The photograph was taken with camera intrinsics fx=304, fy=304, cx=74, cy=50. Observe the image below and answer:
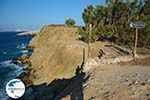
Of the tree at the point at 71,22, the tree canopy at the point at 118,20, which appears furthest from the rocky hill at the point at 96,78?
the tree at the point at 71,22

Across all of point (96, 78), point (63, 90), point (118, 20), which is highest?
point (118, 20)

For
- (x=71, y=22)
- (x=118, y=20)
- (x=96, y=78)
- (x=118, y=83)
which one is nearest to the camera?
(x=118, y=83)

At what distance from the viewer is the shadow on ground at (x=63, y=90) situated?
16480 millimetres

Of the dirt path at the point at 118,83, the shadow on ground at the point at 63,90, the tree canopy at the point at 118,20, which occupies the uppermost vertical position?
the tree canopy at the point at 118,20

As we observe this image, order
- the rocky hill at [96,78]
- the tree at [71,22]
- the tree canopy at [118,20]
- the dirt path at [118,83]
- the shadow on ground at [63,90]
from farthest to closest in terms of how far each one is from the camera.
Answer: the tree at [71,22] < the tree canopy at [118,20] < the shadow on ground at [63,90] < the rocky hill at [96,78] < the dirt path at [118,83]

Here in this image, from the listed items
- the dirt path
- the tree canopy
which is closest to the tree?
the tree canopy

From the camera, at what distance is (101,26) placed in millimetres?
36000

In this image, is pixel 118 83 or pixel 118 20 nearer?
pixel 118 83

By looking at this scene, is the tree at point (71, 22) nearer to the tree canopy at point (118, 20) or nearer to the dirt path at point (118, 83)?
the tree canopy at point (118, 20)

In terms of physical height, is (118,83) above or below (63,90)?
above

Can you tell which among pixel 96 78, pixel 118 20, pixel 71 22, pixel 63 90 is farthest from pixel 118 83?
pixel 71 22

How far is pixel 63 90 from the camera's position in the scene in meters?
20.9

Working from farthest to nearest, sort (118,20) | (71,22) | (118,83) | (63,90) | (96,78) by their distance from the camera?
(71,22) < (118,20) < (63,90) < (96,78) < (118,83)

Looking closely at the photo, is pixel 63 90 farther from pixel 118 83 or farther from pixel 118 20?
pixel 118 20
